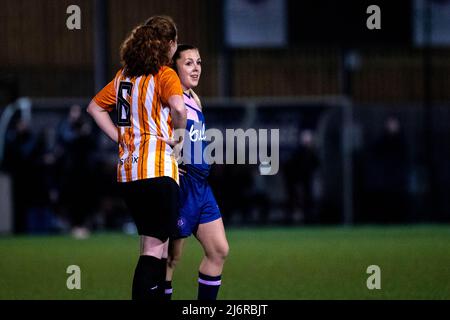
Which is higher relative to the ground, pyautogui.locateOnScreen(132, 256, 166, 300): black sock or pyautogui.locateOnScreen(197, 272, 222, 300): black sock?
pyautogui.locateOnScreen(132, 256, 166, 300): black sock

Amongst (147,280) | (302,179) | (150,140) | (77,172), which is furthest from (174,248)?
(302,179)

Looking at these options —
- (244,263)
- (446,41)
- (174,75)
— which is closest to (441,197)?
(446,41)

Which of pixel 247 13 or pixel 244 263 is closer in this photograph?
pixel 244 263

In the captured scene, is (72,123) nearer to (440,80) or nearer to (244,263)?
(244,263)

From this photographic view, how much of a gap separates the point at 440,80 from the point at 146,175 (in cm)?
1727

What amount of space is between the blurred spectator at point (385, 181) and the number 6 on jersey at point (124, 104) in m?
13.1

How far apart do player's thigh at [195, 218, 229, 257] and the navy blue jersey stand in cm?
32

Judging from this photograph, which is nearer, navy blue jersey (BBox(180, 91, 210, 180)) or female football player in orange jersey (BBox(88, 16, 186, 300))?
female football player in orange jersey (BBox(88, 16, 186, 300))

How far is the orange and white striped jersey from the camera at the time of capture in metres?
6.28

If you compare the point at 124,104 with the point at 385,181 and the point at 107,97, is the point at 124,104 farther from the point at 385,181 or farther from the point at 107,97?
the point at 385,181

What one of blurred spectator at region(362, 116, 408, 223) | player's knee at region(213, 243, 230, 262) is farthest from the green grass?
blurred spectator at region(362, 116, 408, 223)

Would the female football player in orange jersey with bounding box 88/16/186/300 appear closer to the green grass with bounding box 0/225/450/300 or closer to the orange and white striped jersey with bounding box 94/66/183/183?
the orange and white striped jersey with bounding box 94/66/183/183

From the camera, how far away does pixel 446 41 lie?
21172 millimetres

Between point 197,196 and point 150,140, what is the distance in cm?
78
